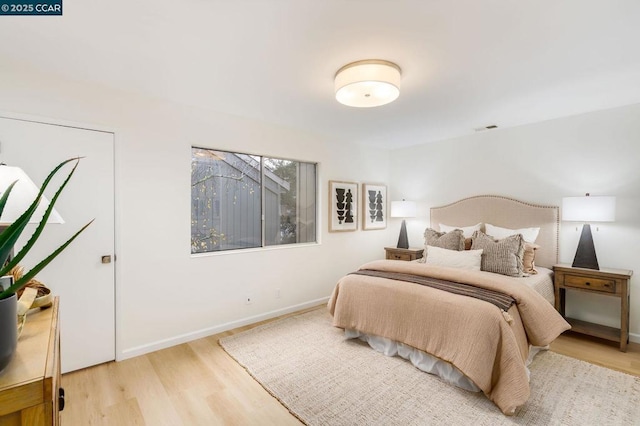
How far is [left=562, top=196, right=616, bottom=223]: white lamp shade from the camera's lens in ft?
9.29

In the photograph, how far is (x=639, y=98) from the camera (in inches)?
110

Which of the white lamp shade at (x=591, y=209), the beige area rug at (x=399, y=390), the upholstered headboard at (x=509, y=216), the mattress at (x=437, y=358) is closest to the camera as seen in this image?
the beige area rug at (x=399, y=390)

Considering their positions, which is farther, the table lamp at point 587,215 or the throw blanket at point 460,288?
the table lamp at point 587,215

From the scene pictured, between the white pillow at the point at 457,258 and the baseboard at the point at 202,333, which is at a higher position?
the white pillow at the point at 457,258

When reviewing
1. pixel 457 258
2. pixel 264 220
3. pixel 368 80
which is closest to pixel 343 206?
pixel 264 220

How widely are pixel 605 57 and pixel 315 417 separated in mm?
3149

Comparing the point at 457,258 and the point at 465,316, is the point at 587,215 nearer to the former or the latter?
the point at 457,258

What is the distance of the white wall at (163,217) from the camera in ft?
7.93

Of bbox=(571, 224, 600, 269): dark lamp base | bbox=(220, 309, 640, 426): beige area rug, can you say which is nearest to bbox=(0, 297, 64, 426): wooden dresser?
bbox=(220, 309, 640, 426): beige area rug

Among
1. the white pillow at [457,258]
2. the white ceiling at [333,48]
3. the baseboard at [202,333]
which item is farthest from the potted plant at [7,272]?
the white pillow at [457,258]

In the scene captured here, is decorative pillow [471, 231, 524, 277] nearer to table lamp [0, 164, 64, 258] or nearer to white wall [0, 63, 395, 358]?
white wall [0, 63, 395, 358]

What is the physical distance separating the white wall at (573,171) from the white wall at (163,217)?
2525 millimetres

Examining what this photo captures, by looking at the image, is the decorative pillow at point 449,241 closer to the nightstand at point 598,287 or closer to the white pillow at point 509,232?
the white pillow at point 509,232

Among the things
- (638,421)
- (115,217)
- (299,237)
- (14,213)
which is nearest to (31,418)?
(14,213)
